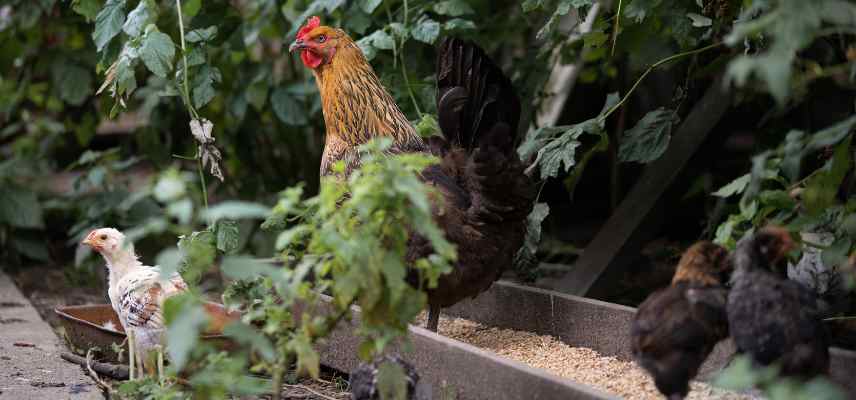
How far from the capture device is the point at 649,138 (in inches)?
140

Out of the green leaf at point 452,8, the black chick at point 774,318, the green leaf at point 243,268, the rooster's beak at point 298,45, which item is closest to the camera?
the green leaf at point 243,268

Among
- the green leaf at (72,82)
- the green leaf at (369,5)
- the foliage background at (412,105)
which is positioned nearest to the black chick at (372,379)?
the foliage background at (412,105)

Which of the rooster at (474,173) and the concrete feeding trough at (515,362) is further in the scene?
the rooster at (474,173)

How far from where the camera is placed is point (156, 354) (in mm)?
2932

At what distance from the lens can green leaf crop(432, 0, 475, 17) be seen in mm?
3955

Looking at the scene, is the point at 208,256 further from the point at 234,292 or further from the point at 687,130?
the point at 687,130

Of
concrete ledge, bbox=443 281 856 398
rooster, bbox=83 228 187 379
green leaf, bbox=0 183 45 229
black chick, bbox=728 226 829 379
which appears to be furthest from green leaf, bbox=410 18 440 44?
green leaf, bbox=0 183 45 229

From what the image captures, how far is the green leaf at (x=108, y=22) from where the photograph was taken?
3643 mm

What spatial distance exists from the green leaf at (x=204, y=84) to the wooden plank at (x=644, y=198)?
1713 mm

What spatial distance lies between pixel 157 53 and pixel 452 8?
A: 121cm

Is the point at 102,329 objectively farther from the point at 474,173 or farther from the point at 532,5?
the point at 532,5

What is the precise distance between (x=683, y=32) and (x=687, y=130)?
3.69ft

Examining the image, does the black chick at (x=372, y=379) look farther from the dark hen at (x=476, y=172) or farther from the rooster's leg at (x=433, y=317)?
the rooster's leg at (x=433, y=317)

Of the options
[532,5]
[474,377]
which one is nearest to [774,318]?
[474,377]
